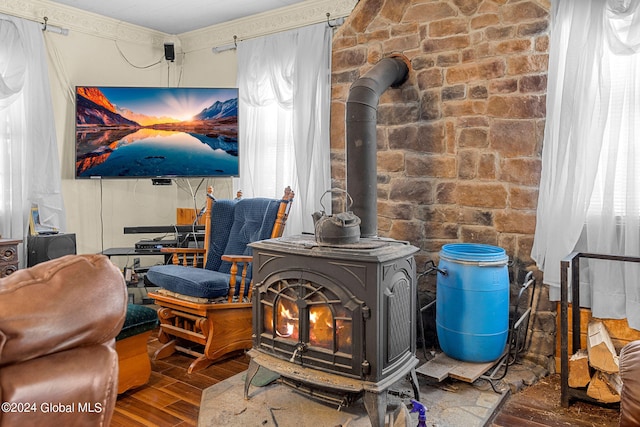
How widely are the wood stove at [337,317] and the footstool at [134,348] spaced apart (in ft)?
2.03

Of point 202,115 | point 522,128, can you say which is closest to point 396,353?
point 522,128

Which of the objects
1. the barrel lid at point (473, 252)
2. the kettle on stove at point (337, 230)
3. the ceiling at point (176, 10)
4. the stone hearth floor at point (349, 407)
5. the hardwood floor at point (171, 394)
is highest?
the ceiling at point (176, 10)

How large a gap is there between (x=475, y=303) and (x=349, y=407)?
2.77 ft

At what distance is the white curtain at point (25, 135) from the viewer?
3.73 meters

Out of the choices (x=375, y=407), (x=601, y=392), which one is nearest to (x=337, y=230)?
(x=375, y=407)

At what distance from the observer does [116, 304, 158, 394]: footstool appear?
8.34 feet

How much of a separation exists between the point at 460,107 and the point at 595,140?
30.7 inches

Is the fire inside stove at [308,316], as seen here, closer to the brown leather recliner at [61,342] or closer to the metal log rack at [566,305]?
the metal log rack at [566,305]

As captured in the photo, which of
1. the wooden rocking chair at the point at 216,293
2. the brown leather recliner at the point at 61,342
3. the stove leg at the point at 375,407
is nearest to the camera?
the brown leather recliner at the point at 61,342

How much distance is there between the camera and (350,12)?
147 inches

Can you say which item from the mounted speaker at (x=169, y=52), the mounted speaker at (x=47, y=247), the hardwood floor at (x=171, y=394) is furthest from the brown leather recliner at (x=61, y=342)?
the mounted speaker at (x=169, y=52)

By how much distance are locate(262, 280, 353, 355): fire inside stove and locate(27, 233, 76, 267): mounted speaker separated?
7.01 ft

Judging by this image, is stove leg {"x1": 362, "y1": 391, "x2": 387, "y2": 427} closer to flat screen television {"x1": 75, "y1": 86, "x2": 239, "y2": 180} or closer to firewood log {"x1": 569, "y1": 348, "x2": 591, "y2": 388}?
firewood log {"x1": 569, "y1": 348, "x2": 591, "y2": 388}

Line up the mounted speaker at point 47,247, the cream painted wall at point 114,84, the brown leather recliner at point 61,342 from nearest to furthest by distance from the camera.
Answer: the brown leather recliner at point 61,342 < the mounted speaker at point 47,247 < the cream painted wall at point 114,84
